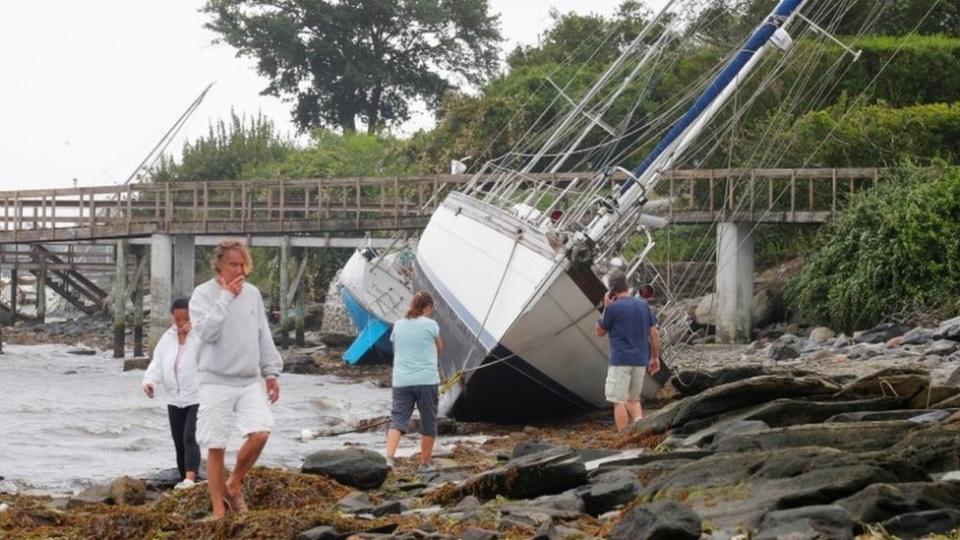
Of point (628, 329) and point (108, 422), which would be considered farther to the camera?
point (108, 422)

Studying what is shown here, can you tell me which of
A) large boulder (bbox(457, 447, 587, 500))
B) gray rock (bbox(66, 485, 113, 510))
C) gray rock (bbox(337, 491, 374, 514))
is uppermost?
large boulder (bbox(457, 447, 587, 500))

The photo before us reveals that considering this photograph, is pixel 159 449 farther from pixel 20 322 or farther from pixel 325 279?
pixel 20 322

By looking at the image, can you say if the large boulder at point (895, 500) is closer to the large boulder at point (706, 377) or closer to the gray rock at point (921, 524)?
the gray rock at point (921, 524)

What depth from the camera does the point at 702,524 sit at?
10.1 meters

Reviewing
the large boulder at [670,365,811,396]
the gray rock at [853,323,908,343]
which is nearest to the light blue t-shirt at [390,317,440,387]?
the large boulder at [670,365,811,396]

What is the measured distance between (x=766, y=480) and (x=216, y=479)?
3.30 meters

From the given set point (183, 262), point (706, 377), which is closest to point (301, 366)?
point (183, 262)

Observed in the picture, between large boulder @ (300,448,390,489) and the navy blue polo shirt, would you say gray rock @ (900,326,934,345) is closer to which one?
the navy blue polo shirt

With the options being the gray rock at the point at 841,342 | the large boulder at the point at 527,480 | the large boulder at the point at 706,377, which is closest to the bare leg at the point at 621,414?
Result: the large boulder at the point at 706,377

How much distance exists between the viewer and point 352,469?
13758 millimetres

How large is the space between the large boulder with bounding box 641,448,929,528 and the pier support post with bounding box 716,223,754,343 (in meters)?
23.8

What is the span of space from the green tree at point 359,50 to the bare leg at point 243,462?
197ft

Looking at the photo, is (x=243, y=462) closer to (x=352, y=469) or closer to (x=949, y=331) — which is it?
(x=352, y=469)

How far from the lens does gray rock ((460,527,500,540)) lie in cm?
1041
